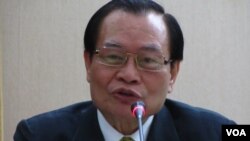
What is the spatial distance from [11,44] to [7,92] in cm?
26

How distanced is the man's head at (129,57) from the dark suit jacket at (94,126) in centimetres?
13

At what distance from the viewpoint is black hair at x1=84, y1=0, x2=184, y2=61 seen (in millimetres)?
→ 1275

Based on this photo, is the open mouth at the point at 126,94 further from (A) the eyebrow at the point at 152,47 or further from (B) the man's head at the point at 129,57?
(A) the eyebrow at the point at 152,47

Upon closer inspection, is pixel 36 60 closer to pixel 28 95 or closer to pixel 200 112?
pixel 28 95

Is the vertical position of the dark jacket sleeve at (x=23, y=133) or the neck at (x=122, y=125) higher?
the neck at (x=122, y=125)

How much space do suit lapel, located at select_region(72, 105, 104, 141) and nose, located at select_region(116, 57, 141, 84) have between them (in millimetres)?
289

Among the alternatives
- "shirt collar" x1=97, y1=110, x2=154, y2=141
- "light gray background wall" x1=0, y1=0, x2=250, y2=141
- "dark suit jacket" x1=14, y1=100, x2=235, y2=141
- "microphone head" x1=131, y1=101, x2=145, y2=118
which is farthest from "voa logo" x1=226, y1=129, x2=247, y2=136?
"light gray background wall" x1=0, y1=0, x2=250, y2=141

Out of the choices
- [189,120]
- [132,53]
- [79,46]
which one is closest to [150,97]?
[132,53]

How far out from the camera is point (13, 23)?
6.92 feet

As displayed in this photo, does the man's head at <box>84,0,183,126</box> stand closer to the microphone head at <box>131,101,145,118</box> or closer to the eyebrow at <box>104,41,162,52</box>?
the eyebrow at <box>104,41,162,52</box>

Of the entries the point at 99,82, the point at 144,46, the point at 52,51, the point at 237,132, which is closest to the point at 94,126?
the point at 99,82

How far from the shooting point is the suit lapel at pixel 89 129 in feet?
4.43

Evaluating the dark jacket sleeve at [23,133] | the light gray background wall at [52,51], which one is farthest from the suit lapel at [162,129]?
the light gray background wall at [52,51]

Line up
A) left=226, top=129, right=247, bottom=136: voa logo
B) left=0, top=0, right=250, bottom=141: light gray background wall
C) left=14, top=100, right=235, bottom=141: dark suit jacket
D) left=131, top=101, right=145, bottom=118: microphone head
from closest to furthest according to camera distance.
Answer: left=131, top=101, right=145, bottom=118: microphone head < left=226, top=129, right=247, bottom=136: voa logo < left=14, top=100, right=235, bottom=141: dark suit jacket < left=0, top=0, right=250, bottom=141: light gray background wall
